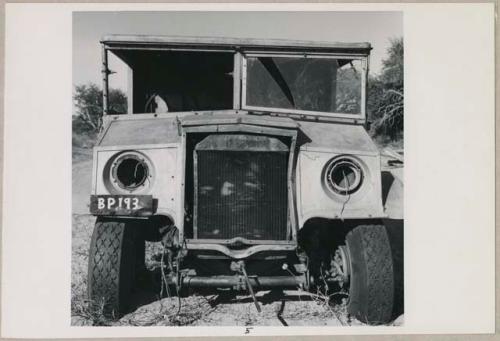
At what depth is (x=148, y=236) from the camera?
4.59m

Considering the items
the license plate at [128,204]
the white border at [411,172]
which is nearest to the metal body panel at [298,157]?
the license plate at [128,204]

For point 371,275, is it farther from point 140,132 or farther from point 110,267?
point 140,132

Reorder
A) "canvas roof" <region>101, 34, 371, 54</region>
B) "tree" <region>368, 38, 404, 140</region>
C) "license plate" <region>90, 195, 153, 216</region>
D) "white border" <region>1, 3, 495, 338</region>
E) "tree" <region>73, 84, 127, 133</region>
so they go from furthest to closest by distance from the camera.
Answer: "tree" <region>368, 38, 404, 140</region> < "tree" <region>73, 84, 127, 133</region> < "canvas roof" <region>101, 34, 371, 54</region> < "white border" <region>1, 3, 495, 338</region> < "license plate" <region>90, 195, 153, 216</region>

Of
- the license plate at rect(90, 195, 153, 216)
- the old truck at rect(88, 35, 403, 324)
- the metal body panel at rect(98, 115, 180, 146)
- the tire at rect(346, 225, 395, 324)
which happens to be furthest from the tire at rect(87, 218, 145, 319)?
the tire at rect(346, 225, 395, 324)

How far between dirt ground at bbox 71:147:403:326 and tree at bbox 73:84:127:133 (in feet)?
2.52

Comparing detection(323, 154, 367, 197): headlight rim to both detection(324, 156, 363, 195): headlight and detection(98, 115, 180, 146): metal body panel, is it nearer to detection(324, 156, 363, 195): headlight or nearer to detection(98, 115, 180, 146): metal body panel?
detection(324, 156, 363, 195): headlight

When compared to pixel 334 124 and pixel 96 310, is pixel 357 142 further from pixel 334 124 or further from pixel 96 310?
pixel 96 310

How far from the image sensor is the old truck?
150 inches

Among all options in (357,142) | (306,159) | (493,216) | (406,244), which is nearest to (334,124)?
(357,142)

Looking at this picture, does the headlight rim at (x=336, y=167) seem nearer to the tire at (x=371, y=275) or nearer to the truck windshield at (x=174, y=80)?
the tire at (x=371, y=275)

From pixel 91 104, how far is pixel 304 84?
4.08 m

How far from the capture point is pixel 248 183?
3818 millimetres

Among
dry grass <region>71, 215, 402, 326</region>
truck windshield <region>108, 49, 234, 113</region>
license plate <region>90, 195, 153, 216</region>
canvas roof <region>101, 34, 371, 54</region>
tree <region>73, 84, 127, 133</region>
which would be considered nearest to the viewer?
license plate <region>90, 195, 153, 216</region>

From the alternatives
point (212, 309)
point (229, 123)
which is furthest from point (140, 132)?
point (212, 309)
